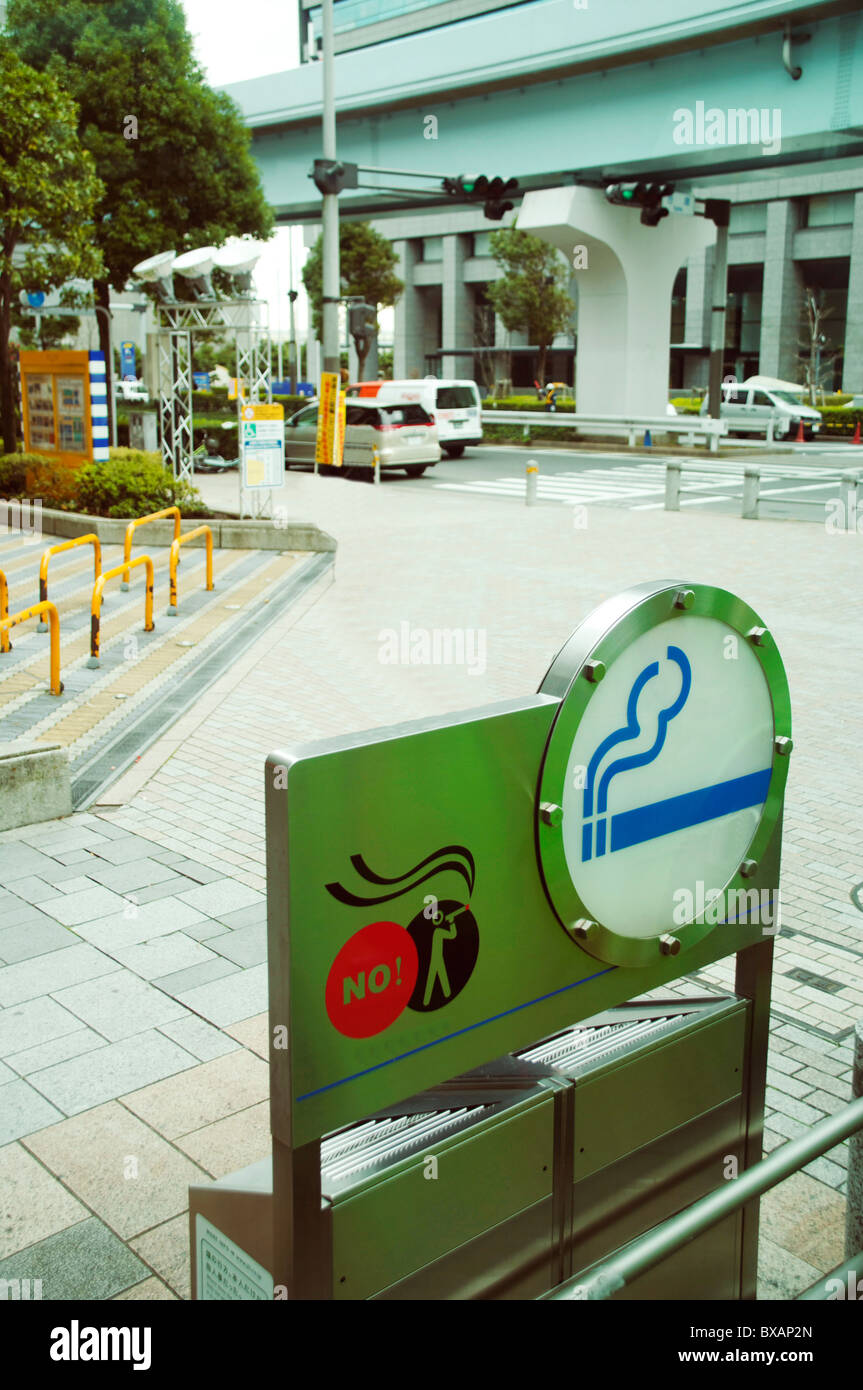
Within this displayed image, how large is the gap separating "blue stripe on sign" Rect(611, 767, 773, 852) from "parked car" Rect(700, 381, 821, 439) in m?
38.8

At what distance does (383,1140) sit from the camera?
97.0 inches

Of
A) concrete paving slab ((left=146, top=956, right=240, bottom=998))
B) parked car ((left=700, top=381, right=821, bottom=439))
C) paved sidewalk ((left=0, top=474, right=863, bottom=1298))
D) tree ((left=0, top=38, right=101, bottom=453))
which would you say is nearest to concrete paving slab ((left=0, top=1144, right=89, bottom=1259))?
paved sidewalk ((left=0, top=474, right=863, bottom=1298))

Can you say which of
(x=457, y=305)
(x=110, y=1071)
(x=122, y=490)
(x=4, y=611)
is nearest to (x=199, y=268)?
(x=122, y=490)

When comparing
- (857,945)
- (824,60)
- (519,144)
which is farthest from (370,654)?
(519,144)

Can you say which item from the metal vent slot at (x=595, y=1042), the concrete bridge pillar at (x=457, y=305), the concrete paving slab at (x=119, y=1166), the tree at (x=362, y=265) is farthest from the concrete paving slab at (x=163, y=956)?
the concrete bridge pillar at (x=457, y=305)

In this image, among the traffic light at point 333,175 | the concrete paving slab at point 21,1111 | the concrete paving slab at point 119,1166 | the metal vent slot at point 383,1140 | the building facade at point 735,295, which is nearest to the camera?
the metal vent slot at point 383,1140

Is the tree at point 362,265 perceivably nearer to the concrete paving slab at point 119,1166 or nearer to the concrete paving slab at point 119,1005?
the concrete paving slab at point 119,1005

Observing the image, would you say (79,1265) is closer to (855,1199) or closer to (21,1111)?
(21,1111)

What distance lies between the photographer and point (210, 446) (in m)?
31.3

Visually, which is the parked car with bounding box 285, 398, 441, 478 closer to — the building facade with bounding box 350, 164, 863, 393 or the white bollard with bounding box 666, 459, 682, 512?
the white bollard with bounding box 666, 459, 682, 512

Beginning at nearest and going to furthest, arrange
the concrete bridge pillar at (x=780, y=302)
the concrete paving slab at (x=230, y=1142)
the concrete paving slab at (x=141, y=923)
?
the concrete paving slab at (x=230, y=1142)
the concrete paving slab at (x=141, y=923)
the concrete bridge pillar at (x=780, y=302)

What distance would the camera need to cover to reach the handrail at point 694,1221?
2027 mm

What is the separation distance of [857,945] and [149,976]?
286 cm

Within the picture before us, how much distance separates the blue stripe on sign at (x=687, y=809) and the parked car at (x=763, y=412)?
127 ft
